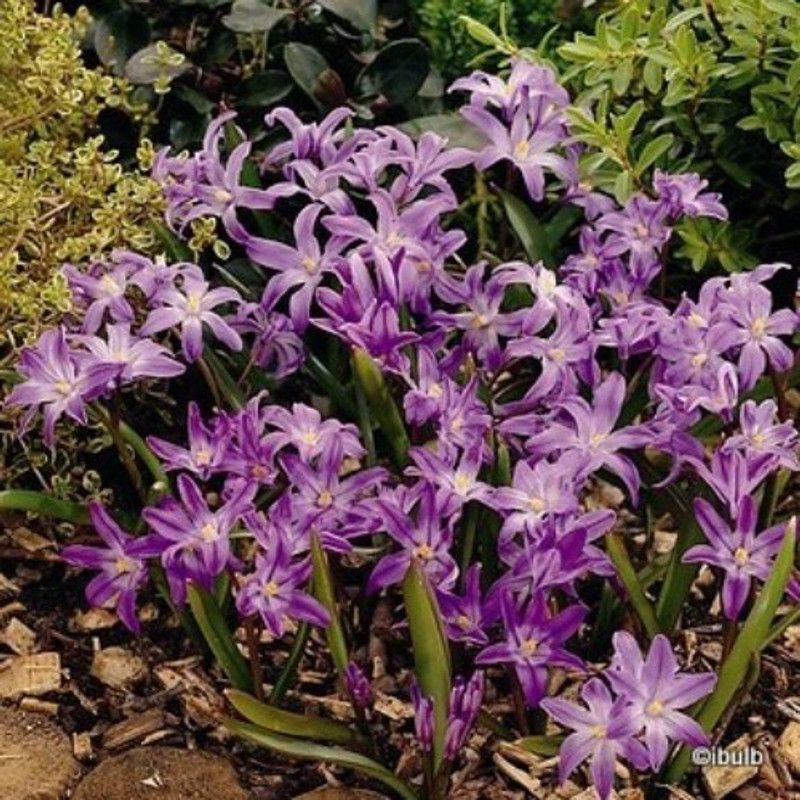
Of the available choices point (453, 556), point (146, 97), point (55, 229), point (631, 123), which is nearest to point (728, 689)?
point (453, 556)

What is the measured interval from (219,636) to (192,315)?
0.44 m

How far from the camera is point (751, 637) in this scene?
207 cm

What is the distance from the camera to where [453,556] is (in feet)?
7.65

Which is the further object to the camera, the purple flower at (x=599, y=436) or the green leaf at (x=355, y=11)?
the green leaf at (x=355, y=11)

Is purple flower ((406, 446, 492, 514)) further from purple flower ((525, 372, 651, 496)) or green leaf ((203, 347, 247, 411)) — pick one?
green leaf ((203, 347, 247, 411))

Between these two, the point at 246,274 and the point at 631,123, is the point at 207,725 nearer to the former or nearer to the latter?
the point at 246,274

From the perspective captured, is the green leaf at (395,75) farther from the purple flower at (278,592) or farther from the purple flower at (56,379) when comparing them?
the purple flower at (278,592)

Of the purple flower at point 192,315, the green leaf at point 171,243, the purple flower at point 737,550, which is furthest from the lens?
the green leaf at point 171,243

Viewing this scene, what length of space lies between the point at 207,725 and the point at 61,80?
3.47 feet

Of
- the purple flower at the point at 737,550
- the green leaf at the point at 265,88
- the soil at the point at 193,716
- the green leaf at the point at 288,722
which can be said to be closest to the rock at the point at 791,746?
the soil at the point at 193,716

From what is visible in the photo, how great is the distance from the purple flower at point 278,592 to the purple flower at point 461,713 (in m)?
0.19

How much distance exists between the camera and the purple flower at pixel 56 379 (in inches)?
86.4

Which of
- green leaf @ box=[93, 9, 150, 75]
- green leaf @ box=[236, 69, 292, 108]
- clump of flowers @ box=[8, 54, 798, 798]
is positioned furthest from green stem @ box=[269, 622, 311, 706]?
green leaf @ box=[93, 9, 150, 75]

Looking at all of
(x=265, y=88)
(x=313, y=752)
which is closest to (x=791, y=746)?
(x=313, y=752)
